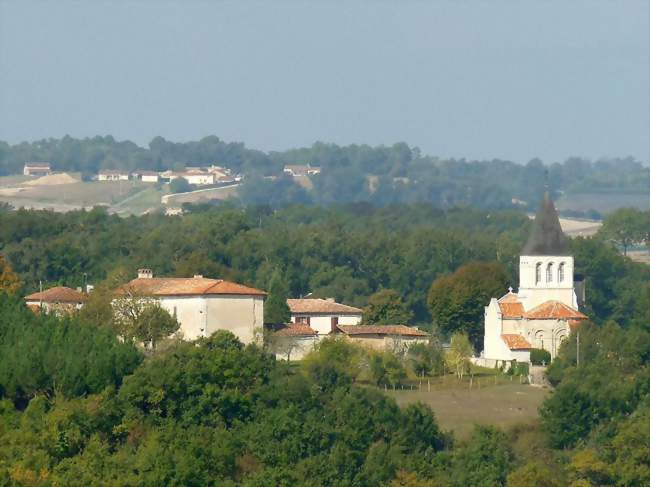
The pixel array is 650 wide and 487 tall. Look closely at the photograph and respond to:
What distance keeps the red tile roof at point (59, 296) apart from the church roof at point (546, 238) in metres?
13.5

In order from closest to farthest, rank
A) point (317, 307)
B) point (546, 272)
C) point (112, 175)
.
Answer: point (546, 272) → point (317, 307) → point (112, 175)

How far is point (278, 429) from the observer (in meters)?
58.9

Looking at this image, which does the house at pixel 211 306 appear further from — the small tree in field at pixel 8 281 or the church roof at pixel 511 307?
the church roof at pixel 511 307

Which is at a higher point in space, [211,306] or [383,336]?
[211,306]

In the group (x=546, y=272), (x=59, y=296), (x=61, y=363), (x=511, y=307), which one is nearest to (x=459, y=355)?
(x=511, y=307)

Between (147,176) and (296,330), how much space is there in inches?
4851

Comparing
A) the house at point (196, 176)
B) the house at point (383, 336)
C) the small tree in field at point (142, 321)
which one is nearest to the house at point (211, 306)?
the small tree in field at point (142, 321)

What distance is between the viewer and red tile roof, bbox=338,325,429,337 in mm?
73688

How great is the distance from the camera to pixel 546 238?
3029 inches

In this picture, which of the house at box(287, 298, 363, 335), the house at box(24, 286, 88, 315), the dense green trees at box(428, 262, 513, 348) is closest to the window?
the house at box(287, 298, 363, 335)

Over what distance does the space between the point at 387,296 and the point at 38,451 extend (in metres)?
28.4

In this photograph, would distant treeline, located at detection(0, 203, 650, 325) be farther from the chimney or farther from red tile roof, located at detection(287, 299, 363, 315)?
red tile roof, located at detection(287, 299, 363, 315)

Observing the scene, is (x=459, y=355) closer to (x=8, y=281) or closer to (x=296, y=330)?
(x=296, y=330)

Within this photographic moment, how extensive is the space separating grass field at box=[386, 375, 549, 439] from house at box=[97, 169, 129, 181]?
12307 cm
